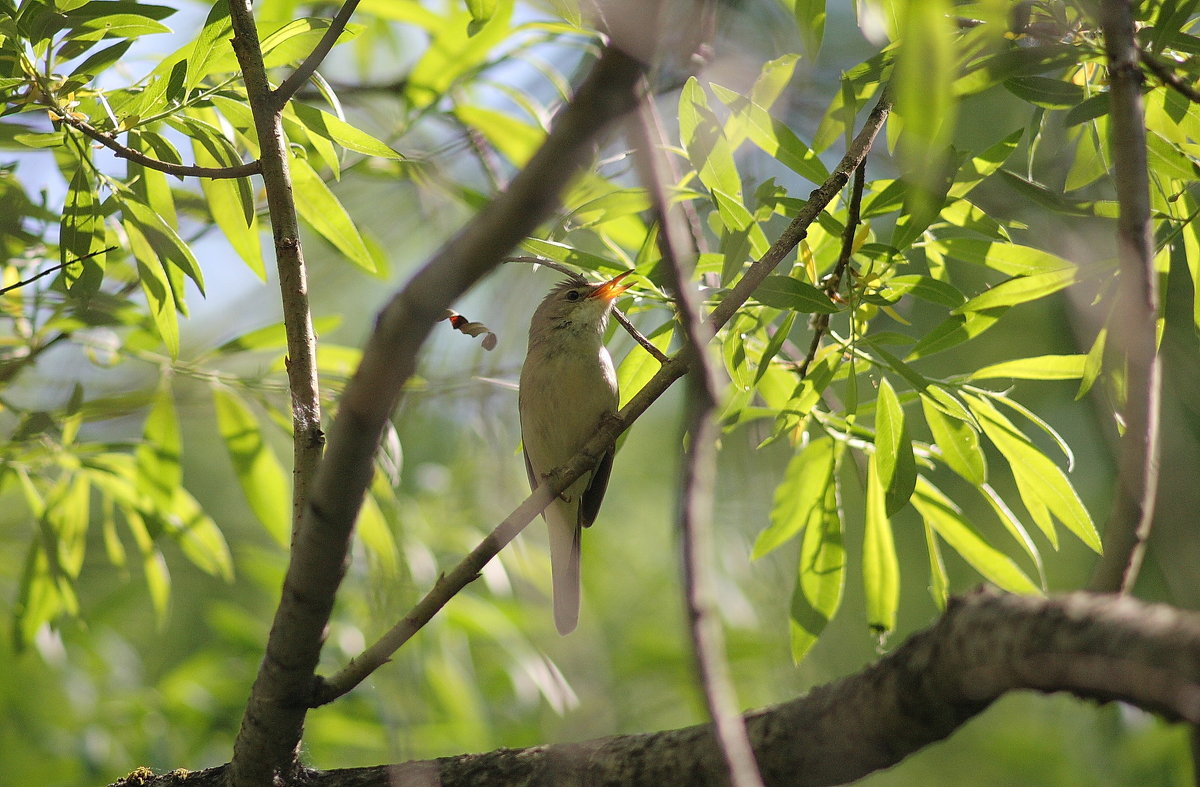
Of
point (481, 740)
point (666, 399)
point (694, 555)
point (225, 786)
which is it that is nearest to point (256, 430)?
point (225, 786)

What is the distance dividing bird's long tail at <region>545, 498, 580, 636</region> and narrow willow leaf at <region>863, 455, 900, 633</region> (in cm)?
134

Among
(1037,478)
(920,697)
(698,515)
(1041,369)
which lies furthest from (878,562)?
(698,515)

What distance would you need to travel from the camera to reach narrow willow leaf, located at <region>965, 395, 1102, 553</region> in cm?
226

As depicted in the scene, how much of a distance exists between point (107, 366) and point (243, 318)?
534mm

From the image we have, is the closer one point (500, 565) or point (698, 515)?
point (698, 515)

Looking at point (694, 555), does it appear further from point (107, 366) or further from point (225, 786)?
point (107, 366)

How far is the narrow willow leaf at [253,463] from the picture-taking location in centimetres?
324

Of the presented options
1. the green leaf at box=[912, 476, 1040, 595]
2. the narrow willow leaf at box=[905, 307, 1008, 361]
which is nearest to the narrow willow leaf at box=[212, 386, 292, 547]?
the green leaf at box=[912, 476, 1040, 595]

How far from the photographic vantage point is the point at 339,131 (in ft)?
7.60

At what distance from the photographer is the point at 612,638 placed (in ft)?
18.8

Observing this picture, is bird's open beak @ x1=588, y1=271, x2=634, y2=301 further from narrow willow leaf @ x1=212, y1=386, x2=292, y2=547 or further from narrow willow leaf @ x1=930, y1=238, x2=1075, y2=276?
narrow willow leaf @ x1=212, y1=386, x2=292, y2=547

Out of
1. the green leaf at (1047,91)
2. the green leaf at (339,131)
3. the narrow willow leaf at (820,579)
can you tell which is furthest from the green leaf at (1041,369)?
the green leaf at (339,131)

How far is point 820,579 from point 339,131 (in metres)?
1.71

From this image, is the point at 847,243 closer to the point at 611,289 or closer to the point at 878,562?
the point at 878,562
